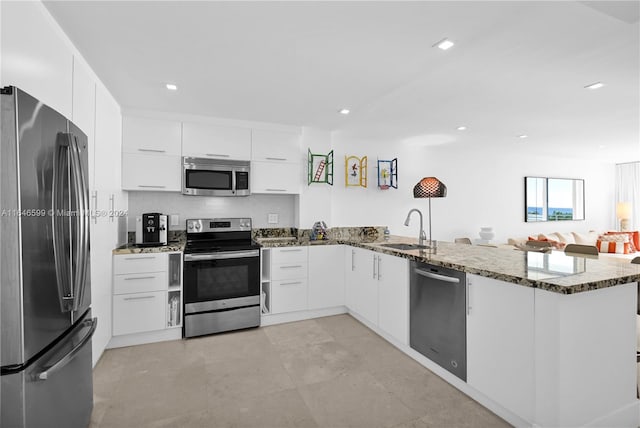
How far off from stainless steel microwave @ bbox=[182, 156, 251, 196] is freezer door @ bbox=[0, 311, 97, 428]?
197 centimetres

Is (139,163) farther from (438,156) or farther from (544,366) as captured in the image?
(438,156)

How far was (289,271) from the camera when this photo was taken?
3.51 metres

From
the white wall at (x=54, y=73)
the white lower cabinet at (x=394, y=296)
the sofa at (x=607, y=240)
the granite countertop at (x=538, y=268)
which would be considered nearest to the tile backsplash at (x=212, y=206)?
the white wall at (x=54, y=73)

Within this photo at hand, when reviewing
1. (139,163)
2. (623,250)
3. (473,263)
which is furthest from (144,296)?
(623,250)

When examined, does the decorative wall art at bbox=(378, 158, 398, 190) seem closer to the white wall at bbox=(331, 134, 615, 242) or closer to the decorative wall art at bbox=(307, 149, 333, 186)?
the white wall at bbox=(331, 134, 615, 242)

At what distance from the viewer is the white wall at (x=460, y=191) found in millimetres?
4656

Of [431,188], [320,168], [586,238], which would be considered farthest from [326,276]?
[586,238]

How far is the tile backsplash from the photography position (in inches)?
141

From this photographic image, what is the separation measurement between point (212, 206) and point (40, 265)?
2.64 m

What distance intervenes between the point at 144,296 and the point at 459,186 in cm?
506

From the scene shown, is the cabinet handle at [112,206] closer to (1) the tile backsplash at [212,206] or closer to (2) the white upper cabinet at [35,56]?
(1) the tile backsplash at [212,206]

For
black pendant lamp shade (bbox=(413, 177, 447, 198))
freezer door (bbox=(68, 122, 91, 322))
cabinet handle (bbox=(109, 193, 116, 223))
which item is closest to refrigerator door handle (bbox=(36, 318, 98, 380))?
freezer door (bbox=(68, 122, 91, 322))

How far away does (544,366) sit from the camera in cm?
157

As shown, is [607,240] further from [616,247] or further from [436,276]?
[436,276]
